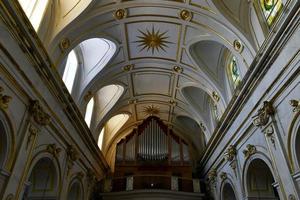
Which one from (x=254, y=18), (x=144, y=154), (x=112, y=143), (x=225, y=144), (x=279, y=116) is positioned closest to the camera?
(x=279, y=116)

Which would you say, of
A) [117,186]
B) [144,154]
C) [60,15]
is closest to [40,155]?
[60,15]

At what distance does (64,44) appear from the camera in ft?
28.4

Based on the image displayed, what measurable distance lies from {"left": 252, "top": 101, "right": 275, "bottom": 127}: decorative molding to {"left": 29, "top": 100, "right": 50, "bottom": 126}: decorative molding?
598 cm

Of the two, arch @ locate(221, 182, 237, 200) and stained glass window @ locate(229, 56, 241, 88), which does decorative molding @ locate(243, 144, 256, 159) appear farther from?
arch @ locate(221, 182, 237, 200)

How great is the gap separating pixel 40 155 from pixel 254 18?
765cm

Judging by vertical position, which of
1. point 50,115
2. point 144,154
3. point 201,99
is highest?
point 201,99

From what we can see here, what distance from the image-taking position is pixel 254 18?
8.23 metres

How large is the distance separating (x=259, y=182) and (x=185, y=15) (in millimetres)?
6433

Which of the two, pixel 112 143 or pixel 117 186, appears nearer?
pixel 117 186

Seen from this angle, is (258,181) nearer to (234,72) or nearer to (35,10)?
(234,72)

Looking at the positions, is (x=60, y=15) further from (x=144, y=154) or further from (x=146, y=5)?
(x=144, y=154)

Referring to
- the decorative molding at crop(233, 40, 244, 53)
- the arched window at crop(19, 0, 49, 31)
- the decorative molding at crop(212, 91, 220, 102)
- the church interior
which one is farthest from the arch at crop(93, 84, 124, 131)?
the decorative molding at crop(233, 40, 244, 53)

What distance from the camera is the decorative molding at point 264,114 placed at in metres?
6.92

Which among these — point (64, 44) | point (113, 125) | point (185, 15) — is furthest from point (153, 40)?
point (113, 125)
